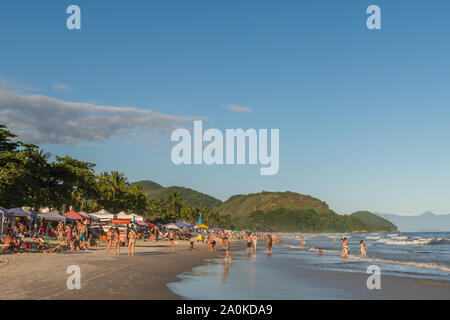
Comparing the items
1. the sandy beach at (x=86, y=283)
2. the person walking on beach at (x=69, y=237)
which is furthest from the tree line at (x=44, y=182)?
the sandy beach at (x=86, y=283)

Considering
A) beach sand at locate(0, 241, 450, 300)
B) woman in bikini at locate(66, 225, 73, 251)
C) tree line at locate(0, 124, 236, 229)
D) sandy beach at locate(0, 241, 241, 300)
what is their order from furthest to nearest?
tree line at locate(0, 124, 236, 229) < woman in bikini at locate(66, 225, 73, 251) < beach sand at locate(0, 241, 450, 300) < sandy beach at locate(0, 241, 241, 300)

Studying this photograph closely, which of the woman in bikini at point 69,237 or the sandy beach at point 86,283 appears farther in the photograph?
the woman in bikini at point 69,237

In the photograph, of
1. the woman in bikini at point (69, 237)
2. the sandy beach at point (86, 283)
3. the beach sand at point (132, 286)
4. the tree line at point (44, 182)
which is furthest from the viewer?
the tree line at point (44, 182)

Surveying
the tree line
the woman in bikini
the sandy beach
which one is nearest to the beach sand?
the sandy beach

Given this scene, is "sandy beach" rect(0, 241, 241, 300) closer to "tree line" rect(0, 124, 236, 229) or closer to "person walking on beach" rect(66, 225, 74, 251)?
"person walking on beach" rect(66, 225, 74, 251)

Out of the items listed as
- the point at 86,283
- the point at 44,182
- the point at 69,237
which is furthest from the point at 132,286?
the point at 44,182

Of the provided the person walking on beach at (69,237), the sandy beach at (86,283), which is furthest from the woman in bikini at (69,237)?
the sandy beach at (86,283)

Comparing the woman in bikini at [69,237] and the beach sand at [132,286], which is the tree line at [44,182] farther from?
the beach sand at [132,286]

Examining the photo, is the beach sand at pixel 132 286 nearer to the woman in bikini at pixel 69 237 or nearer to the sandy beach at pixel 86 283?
the sandy beach at pixel 86 283

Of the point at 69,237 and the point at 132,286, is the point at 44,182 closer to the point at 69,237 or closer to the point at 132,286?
the point at 69,237

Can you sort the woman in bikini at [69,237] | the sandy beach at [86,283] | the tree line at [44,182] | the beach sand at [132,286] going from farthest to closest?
the tree line at [44,182] < the woman in bikini at [69,237] < the beach sand at [132,286] < the sandy beach at [86,283]

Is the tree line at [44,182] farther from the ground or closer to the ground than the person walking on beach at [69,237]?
farther from the ground
